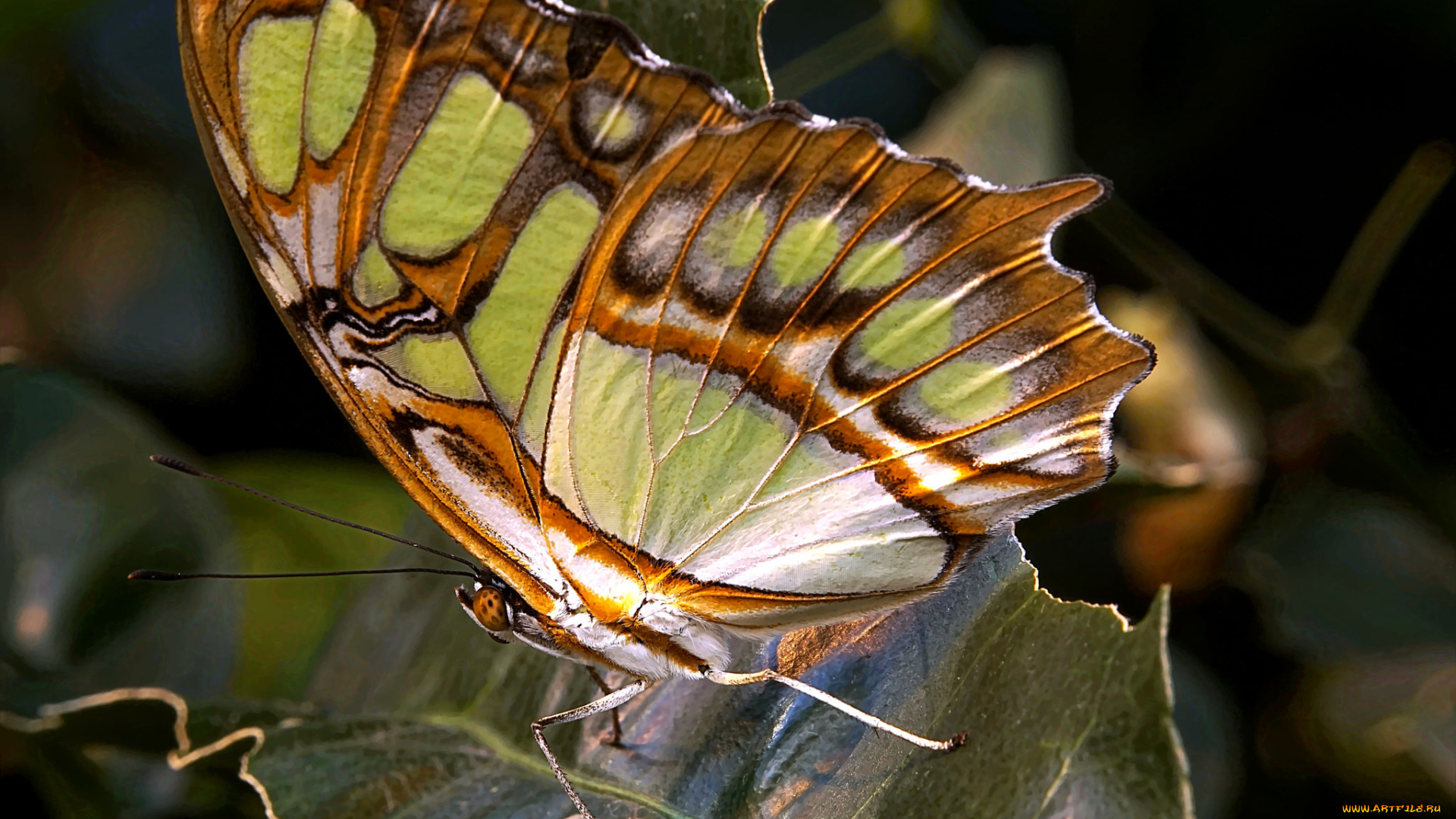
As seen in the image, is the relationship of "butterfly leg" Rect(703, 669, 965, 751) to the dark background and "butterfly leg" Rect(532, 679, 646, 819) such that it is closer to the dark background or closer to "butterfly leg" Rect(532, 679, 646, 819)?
"butterfly leg" Rect(532, 679, 646, 819)

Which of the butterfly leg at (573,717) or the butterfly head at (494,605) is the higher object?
the butterfly head at (494,605)

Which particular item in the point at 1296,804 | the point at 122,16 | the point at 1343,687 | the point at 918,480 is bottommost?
the point at 1296,804

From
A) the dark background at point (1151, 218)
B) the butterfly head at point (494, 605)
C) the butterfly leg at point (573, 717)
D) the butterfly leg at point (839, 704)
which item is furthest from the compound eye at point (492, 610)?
the dark background at point (1151, 218)

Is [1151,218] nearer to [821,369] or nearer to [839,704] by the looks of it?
[821,369]

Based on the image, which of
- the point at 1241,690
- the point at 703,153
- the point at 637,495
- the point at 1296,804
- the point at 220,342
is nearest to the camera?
the point at 703,153

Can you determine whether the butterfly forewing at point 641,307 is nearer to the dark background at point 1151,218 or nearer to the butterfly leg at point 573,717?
the butterfly leg at point 573,717

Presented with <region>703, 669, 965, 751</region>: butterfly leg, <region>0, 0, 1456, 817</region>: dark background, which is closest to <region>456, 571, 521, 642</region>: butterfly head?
<region>703, 669, 965, 751</region>: butterfly leg

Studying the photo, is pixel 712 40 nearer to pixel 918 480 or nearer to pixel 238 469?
pixel 918 480

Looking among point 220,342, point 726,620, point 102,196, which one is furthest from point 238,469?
point 726,620
